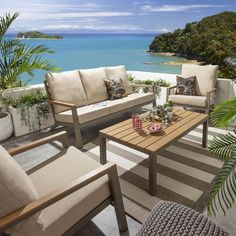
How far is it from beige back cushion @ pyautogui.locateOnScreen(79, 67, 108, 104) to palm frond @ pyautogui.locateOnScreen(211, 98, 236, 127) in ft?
8.81

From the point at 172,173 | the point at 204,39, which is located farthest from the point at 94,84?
the point at 204,39

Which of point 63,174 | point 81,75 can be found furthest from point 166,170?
point 81,75

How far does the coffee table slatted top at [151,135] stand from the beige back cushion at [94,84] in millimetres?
1251

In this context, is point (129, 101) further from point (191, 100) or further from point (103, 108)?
point (191, 100)

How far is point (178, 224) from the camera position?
1149 millimetres

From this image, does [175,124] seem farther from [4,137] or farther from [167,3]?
[167,3]

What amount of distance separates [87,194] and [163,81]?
149 inches

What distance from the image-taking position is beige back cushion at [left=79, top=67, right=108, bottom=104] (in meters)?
3.86

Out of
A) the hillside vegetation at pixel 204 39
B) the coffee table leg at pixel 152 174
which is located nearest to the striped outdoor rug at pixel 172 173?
the coffee table leg at pixel 152 174

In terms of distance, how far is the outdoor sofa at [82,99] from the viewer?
129 inches

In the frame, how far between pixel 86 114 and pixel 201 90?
229cm

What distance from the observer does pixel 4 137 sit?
11.3 ft

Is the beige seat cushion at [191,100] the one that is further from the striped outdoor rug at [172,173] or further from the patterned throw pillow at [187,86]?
the striped outdoor rug at [172,173]

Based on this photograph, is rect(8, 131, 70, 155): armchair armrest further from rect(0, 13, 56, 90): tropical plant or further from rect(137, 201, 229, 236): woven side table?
rect(0, 13, 56, 90): tropical plant
